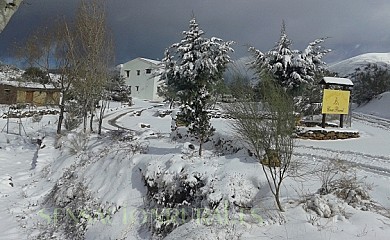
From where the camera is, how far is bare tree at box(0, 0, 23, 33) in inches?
123

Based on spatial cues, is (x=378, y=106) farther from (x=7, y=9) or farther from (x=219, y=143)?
(x=7, y=9)

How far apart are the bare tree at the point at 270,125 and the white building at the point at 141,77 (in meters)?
53.1

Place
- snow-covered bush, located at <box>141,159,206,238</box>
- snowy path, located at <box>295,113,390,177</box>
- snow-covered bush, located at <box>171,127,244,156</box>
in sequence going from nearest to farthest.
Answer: snow-covered bush, located at <box>141,159,206,238</box> < snow-covered bush, located at <box>171,127,244,156</box> < snowy path, located at <box>295,113,390,177</box>

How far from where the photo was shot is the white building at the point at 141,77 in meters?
60.0

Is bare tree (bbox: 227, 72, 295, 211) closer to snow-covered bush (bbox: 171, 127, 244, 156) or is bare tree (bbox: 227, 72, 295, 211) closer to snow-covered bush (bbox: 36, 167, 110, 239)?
snow-covered bush (bbox: 171, 127, 244, 156)

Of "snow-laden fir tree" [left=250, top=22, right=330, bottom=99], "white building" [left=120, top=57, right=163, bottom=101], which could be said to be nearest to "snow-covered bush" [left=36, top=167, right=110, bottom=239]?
"snow-laden fir tree" [left=250, top=22, right=330, bottom=99]

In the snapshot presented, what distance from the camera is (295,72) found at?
51.8 feet

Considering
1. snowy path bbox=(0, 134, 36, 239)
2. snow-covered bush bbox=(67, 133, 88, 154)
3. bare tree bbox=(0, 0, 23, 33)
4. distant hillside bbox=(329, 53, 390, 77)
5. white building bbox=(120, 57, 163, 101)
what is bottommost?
snowy path bbox=(0, 134, 36, 239)

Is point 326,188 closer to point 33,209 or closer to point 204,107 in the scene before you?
point 204,107

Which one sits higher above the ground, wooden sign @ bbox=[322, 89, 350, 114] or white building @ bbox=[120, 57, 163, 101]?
white building @ bbox=[120, 57, 163, 101]

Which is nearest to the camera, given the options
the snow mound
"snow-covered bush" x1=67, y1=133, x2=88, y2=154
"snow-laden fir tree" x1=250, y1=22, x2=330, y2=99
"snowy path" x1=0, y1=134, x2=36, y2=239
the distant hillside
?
"snowy path" x1=0, y1=134, x2=36, y2=239

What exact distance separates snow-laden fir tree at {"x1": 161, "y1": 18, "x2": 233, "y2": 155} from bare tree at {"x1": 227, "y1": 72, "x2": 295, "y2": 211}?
104 inches

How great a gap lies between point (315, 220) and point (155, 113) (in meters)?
30.9

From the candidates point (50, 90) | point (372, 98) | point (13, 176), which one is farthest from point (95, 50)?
point (372, 98)
